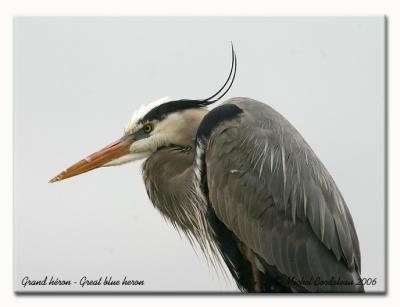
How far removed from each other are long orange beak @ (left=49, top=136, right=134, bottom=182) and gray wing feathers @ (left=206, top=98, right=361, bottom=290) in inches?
14.1

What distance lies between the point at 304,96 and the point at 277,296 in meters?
0.77

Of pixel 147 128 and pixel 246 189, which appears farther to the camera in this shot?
pixel 147 128

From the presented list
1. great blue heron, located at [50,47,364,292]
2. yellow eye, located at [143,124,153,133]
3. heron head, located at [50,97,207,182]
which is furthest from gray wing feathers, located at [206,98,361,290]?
yellow eye, located at [143,124,153,133]

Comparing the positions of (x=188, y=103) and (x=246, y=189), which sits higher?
(x=188, y=103)

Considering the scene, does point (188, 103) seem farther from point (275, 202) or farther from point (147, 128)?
point (275, 202)

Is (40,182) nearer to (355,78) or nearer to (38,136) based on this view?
(38,136)

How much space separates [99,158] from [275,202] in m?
A: 0.70

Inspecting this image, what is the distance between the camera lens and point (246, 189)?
1932mm

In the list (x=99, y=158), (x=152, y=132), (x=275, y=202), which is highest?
(x=152, y=132)

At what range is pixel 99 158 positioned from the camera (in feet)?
6.98

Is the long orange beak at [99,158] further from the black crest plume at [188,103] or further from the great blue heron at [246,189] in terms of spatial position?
the black crest plume at [188,103]

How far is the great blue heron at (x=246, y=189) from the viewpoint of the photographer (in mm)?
1935

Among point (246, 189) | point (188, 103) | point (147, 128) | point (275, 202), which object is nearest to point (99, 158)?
point (147, 128)

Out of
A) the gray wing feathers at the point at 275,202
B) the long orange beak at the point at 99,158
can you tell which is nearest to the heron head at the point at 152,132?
the long orange beak at the point at 99,158
